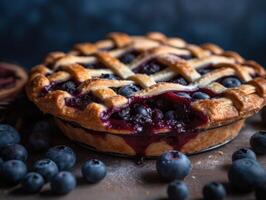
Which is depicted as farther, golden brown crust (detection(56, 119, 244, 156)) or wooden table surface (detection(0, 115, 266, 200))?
golden brown crust (detection(56, 119, 244, 156))

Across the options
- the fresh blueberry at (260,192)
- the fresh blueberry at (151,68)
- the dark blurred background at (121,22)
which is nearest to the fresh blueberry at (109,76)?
the fresh blueberry at (151,68)

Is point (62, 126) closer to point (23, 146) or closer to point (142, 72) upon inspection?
point (23, 146)

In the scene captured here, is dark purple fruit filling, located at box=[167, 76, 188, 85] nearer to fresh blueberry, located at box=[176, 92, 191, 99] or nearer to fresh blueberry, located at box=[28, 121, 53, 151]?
fresh blueberry, located at box=[176, 92, 191, 99]

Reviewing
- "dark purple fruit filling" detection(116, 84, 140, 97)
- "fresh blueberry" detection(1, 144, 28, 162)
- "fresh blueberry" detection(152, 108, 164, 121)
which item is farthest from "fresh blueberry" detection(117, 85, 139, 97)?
"fresh blueberry" detection(1, 144, 28, 162)

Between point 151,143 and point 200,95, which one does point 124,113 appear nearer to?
point 151,143

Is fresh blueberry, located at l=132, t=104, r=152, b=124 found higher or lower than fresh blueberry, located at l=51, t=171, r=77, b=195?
higher

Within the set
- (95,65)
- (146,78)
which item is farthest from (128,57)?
(146,78)

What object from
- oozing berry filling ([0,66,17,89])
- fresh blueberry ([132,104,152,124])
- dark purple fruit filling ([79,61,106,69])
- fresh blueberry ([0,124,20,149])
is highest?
fresh blueberry ([132,104,152,124])
